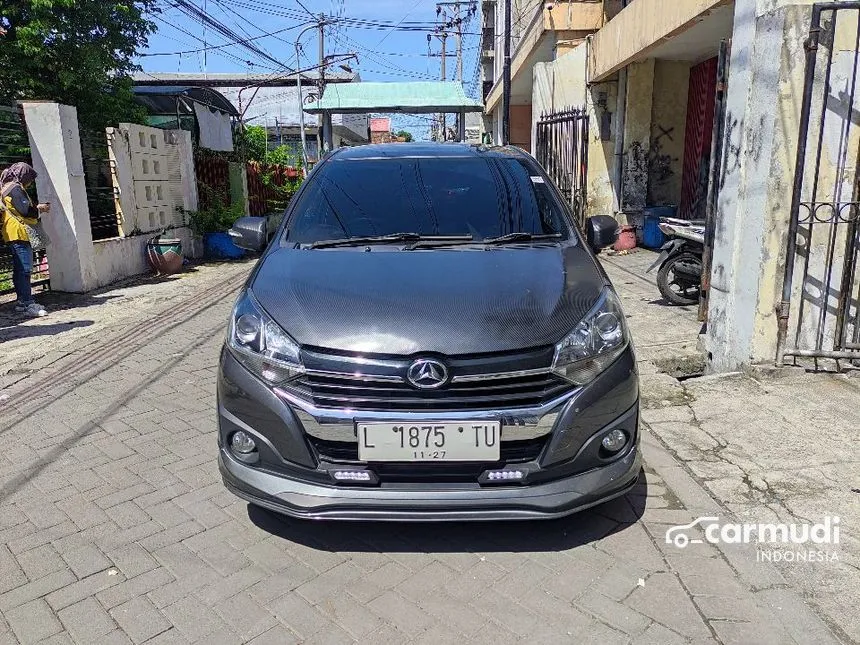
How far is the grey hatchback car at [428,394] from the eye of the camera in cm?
248

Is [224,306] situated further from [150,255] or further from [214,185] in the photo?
[214,185]

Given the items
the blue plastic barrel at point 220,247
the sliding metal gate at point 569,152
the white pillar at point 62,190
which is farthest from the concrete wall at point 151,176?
the sliding metal gate at point 569,152

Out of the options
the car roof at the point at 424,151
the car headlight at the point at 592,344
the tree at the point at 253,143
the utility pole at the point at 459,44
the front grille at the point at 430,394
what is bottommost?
the front grille at the point at 430,394

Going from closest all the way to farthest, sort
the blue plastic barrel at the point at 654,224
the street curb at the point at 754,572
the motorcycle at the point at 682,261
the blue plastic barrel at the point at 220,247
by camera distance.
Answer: the street curb at the point at 754,572, the motorcycle at the point at 682,261, the blue plastic barrel at the point at 654,224, the blue plastic barrel at the point at 220,247

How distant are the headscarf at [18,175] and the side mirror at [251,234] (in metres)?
4.88

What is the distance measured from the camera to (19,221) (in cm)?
745

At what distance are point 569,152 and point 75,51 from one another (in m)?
9.50

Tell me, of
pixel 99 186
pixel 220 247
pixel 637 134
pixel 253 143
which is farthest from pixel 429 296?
pixel 253 143

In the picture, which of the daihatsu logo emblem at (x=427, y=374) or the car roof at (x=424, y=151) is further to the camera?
the car roof at (x=424, y=151)

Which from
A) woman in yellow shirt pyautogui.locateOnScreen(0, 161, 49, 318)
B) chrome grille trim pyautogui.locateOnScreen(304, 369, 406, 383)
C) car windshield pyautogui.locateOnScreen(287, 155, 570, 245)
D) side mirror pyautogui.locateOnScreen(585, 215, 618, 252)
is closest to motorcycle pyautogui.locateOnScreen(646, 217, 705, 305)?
side mirror pyautogui.locateOnScreen(585, 215, 618, 252)

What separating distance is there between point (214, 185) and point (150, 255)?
167 inches

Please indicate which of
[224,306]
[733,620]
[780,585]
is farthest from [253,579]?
[224,306]

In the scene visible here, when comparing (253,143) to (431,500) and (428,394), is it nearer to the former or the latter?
(428,394)

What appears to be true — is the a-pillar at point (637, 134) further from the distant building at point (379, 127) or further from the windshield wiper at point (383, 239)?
the distant building at point (379, 127)
